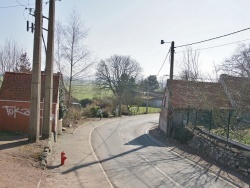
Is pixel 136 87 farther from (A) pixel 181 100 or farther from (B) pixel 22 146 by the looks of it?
(B) pixel 22 146

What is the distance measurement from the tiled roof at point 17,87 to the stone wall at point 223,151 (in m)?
11.4

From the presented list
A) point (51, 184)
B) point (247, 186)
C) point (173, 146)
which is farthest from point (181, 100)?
point (51, 184)

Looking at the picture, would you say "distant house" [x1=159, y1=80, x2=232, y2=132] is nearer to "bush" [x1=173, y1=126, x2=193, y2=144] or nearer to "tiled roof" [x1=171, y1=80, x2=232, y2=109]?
"tiled roof" [x1=171, y1=80, x2=232, y2=109]

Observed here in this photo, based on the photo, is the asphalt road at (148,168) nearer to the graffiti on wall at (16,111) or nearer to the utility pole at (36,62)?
the utility pole at (36,62)

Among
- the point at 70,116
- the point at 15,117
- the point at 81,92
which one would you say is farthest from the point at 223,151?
the point at 81,92

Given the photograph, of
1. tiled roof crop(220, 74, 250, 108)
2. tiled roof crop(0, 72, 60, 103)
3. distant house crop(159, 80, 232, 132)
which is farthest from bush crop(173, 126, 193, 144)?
A: tiled roof crop(0, 72, 60, 103)

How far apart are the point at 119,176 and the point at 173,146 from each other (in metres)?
10.5

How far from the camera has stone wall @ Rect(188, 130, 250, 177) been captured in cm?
1528

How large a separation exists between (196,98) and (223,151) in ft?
30.7

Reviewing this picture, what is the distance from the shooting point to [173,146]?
78.2 feet

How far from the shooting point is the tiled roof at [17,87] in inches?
947

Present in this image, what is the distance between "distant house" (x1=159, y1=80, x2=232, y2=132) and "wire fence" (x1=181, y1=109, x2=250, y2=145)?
784mm

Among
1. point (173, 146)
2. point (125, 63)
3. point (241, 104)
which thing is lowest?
point (173, 146)

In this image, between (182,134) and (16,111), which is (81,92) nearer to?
(16,111)
